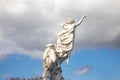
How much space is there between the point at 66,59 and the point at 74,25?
7.93ft

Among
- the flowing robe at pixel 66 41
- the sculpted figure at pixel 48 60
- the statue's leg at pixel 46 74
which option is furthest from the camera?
the flowing robe at pixel 66 41

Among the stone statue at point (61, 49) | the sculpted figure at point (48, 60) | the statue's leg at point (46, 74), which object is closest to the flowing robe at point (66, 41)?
the stone statue at point (61, 49)

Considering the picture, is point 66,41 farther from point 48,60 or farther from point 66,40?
point 48,60

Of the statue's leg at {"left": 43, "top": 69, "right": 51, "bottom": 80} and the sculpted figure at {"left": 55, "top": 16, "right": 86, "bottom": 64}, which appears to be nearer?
the statue's leg at {"left": 43, "top": 69, "right": 51, "bottom": 80}

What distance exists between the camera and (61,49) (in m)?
30.9

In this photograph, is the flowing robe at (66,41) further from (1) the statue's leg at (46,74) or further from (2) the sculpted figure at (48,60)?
(1) the statue's leg at (46,74)

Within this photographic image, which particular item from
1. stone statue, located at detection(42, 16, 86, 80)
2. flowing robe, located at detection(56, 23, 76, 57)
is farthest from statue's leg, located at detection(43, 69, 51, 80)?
flowing robe, located at detection(56, 23, 76, 57)

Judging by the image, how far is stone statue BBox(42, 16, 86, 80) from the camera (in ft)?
100

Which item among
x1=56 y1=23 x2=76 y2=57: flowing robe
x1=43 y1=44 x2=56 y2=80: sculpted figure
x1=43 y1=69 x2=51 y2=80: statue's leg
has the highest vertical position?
x1=56 y1=23 x2=76 y2=57: flowing robe

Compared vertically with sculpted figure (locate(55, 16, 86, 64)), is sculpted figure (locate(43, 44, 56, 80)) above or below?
below

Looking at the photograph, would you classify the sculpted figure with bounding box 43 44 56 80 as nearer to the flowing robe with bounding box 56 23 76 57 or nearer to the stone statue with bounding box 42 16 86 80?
the stone statue with bounding box 42 16 86 80

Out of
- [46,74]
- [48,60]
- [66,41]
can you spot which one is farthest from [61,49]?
[46,74]

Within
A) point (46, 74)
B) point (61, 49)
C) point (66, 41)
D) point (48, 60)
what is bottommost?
point (46, 74)

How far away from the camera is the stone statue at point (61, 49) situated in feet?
100
